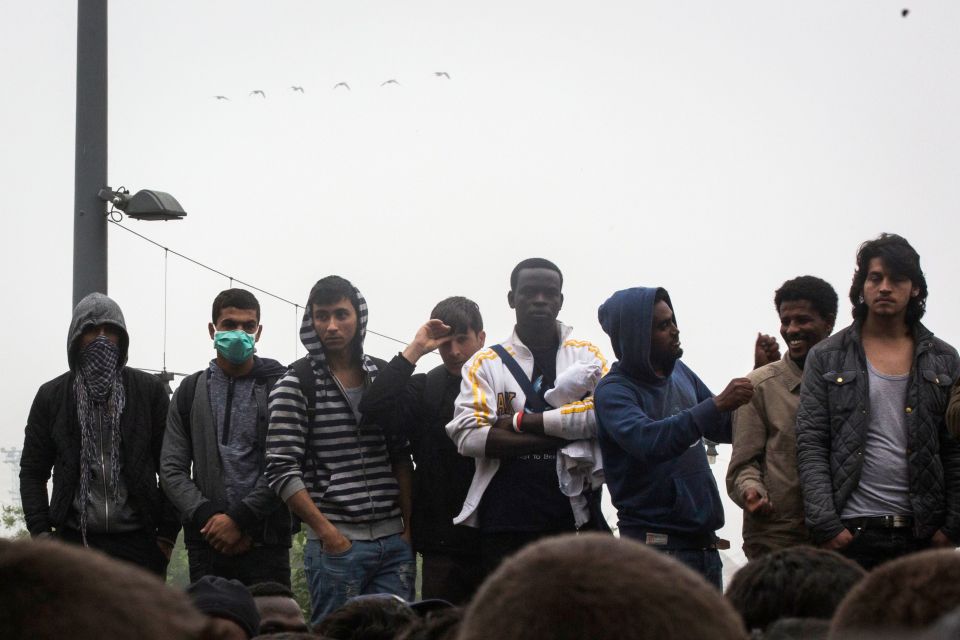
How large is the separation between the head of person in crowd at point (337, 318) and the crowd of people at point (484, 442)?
0.4 inches

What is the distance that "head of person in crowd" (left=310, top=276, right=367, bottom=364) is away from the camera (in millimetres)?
6238

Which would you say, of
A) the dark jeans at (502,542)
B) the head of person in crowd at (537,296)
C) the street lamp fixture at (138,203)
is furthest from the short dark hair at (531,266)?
the street lamp fixture at (138,203)

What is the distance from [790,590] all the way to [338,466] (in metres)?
3.40

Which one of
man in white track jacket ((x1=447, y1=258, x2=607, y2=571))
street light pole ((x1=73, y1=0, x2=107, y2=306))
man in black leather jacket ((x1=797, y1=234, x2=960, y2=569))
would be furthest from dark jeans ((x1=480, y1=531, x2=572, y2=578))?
street light pole ((x1=73, y1=0, x2=107, y2=306))

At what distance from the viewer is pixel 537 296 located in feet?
20.0

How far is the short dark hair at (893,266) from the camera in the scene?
5.54m

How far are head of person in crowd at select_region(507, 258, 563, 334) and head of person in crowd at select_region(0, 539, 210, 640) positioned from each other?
4.75 metres

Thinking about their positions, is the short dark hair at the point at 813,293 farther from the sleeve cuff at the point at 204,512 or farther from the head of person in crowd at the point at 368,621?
the head of person in crowd at the point at 368,621

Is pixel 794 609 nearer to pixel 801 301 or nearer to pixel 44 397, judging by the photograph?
pixel 801 301

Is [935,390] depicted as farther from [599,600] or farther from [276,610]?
[599,600]

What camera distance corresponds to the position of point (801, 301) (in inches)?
242

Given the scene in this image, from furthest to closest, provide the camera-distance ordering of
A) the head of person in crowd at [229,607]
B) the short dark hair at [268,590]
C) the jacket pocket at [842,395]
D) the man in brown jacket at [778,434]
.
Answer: the man in brown jacket at [778,434] → the jacket pocket at [842,395] → the short dark hair at [268,590] → the head of person in crowd at [229,607]

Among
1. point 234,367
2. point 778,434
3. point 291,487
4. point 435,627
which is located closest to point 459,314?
point 234,367

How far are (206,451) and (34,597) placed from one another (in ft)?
16.7
